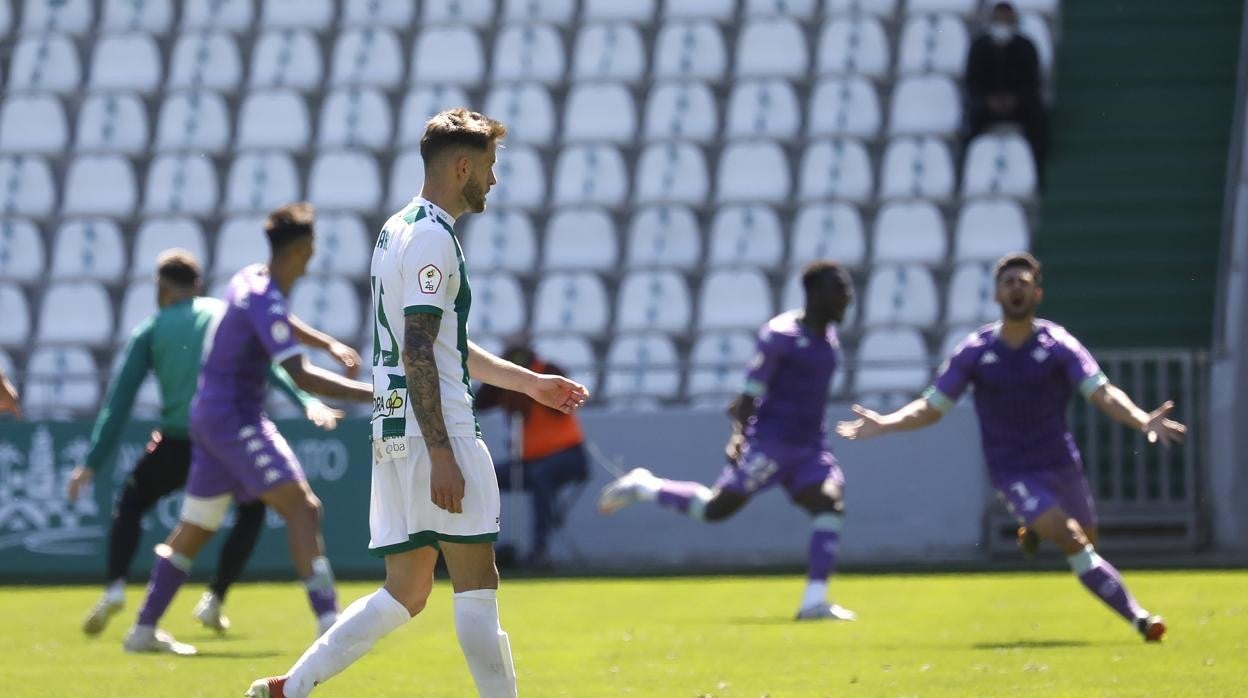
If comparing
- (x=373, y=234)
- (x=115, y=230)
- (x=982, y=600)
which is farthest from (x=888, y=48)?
(x=982, y=600)

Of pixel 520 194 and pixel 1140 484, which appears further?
pixel 520 194

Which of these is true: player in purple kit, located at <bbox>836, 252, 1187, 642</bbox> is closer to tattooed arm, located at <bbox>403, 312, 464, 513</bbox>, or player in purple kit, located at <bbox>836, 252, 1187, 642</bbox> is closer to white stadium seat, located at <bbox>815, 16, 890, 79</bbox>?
tattooed arm, located at <bbox>403, 312, 464, 513</bbox>

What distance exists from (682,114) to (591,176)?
1213 mm

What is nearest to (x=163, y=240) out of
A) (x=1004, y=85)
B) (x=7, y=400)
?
(x=1004, y=85)

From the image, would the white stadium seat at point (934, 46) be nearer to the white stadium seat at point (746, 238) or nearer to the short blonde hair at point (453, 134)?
the white stadium seat at point (746, 238)

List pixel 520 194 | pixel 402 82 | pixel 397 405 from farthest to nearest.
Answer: pixel 402 82, pixel 520 194, pixel 397 405

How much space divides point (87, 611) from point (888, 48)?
37.4 ft

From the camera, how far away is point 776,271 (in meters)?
19.2

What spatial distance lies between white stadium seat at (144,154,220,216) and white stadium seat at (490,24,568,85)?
3.28m

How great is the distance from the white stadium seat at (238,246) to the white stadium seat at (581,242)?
291 cm

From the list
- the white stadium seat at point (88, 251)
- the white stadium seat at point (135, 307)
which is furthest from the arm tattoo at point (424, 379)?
the white stadium seat at point (88, 251)

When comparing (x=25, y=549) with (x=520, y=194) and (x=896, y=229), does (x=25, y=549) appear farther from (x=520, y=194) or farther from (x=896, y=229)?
(x=896, y=229)

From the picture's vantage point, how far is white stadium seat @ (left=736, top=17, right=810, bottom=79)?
20953mm

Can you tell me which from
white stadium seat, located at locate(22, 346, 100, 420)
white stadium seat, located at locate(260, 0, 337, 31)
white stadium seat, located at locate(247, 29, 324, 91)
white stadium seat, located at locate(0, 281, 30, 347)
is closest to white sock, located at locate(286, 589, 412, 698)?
white stadium seat, located at locate(22, 346, 100, 420)
